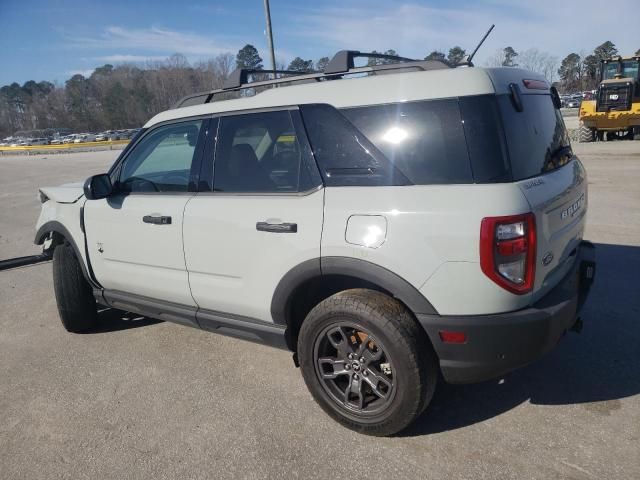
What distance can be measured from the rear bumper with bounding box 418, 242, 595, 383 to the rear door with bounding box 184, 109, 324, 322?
78 centimetres

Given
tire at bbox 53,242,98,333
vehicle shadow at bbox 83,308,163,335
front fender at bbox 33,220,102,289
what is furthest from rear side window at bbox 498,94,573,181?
tire at bbox 53,242,98,333

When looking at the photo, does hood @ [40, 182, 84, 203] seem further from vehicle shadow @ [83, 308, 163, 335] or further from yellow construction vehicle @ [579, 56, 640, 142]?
yellow construction vehicle @ [579, 56, 640, 142]

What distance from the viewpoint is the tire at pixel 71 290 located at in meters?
3.99

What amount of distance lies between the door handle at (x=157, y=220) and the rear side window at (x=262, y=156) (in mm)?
418

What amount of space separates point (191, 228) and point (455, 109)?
1761 mm

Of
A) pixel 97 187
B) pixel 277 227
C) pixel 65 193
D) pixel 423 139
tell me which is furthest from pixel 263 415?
pixel 65 193

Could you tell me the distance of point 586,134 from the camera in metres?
18.4

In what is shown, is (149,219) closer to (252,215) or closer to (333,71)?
(252,215)

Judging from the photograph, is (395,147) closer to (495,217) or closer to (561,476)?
(495,217)

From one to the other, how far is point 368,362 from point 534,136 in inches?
57.9

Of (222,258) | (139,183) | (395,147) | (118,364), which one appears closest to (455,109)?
(395,147)

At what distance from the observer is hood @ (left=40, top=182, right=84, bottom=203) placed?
3.89 meters

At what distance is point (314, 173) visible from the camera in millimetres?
2609

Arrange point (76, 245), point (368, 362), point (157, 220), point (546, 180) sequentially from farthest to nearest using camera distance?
point (76, 245) < point (157, 220) < point (368, 362) < point (546, 180)
